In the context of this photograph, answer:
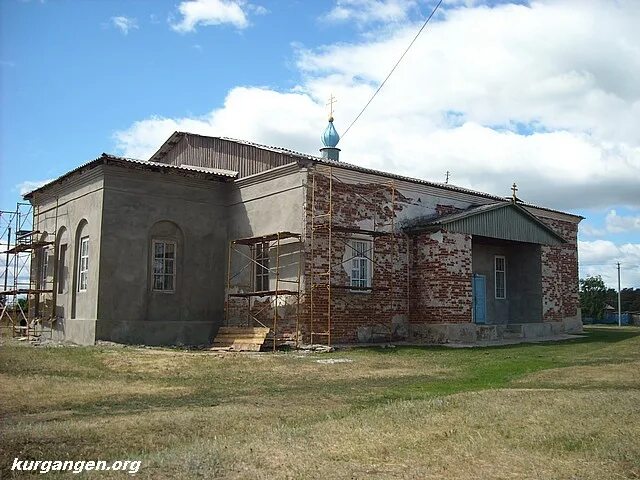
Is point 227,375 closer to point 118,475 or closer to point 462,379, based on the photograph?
point 462,379

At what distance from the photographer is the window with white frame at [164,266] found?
66.0 feet

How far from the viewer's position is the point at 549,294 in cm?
2595

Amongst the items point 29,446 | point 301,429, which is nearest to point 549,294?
point 301,429

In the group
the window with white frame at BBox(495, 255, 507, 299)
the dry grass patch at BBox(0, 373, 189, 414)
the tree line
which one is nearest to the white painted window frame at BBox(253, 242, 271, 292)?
the dry grass patch at BBox(0, 373, 189, 414)

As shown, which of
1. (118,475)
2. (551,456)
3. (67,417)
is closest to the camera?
(118,475)

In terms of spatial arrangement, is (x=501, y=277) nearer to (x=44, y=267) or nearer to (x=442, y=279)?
(x=442, y=279)

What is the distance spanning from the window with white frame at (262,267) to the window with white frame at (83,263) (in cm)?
517

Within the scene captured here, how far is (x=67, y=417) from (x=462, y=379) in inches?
282

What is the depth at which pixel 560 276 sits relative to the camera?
27062mm

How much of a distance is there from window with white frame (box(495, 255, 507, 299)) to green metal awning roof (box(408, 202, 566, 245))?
1.82 meters

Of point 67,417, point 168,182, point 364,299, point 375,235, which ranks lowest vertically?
point 67,417

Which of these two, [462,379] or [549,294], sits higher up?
[549,294]

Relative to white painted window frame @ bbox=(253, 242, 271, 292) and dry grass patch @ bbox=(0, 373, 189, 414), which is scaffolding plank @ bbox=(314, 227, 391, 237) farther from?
dry grass patch @ bbox=(0, 373, 189, 414)

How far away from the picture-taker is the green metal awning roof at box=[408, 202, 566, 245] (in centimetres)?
2061
